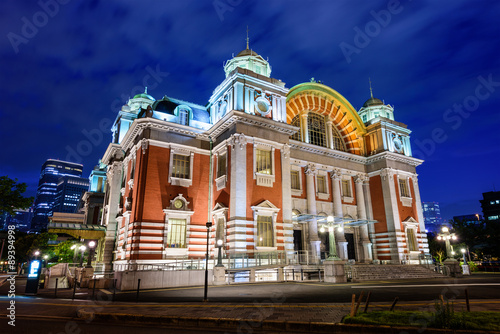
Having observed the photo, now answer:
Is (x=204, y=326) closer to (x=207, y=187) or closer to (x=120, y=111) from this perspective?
(x=207, y=187)

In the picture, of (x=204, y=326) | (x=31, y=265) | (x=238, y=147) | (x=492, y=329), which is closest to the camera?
(x=492, y=329)

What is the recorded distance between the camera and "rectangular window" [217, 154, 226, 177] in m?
27.0

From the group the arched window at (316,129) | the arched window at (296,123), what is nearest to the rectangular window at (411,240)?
the arched window at (316,129)

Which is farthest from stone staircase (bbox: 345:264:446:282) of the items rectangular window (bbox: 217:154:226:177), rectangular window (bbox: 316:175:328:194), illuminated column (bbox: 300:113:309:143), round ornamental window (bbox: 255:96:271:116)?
round ornamental window (bbox: 255:96:271:116)

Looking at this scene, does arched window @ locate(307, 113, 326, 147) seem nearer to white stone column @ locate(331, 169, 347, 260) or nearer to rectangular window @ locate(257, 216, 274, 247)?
white stone column @ locate(331, 169, 347, 260)

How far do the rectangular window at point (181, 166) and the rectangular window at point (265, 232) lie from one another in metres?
7.46

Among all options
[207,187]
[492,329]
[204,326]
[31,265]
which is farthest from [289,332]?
[207,187]

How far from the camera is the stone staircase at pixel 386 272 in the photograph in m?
23.0

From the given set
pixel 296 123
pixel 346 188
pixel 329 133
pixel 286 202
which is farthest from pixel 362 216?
pixel 296 123

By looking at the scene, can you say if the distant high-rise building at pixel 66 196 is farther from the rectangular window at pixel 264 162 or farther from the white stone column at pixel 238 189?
the white stone column at pixel 238 189

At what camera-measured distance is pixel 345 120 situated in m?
36.9

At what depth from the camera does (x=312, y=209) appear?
30.4 m

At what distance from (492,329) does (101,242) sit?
35.6 metres

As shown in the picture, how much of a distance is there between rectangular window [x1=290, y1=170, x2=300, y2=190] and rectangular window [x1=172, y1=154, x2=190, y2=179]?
10.1 meters
